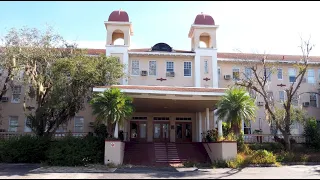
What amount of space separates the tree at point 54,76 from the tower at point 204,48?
902cm

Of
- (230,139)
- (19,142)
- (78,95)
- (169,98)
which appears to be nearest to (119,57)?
(78,95)

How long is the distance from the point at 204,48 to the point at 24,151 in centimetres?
1815

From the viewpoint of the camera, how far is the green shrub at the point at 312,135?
87.4ft

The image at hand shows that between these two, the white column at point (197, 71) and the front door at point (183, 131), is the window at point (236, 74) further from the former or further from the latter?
the front door at point (183, 131)

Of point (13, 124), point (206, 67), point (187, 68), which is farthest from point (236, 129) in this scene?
point (13, 124)

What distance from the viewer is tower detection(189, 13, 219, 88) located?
31078 millimetres

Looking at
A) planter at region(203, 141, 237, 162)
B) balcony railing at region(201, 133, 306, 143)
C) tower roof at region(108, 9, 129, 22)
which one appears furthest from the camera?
tower roof at region(108, 9, 129, 22)

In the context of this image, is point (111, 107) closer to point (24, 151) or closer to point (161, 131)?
point (24, 151)

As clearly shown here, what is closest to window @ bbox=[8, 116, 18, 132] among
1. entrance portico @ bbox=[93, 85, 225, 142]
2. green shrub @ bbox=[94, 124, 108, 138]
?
green shrub @ bbox=[94, 124, 108, 138]

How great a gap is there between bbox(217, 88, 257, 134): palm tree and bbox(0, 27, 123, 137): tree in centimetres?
934

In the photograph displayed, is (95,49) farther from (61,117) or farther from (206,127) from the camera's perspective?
(206,127)

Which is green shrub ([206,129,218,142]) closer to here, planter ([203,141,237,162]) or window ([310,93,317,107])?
planter ([203,141,237,162])

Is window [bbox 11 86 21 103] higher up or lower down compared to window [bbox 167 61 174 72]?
lower down

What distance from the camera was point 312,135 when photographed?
27.0m
